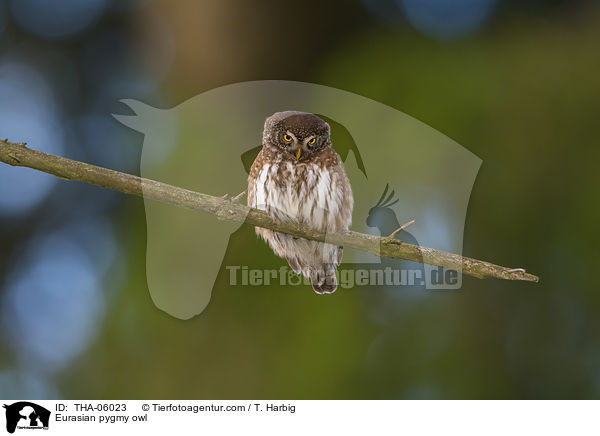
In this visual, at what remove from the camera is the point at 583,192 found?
3.30m

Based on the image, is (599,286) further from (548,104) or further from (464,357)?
(548,104)

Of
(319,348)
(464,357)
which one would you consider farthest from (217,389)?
(464,357)

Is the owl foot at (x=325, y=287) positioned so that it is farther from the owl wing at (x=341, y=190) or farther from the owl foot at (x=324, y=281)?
the owl wing at (x=341, y=190)

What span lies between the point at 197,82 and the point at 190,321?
1517 millimetres

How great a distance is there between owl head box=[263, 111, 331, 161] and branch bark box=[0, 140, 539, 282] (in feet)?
2.07

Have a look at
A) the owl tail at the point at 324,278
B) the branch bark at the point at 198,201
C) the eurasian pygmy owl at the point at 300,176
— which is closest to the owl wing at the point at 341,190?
the eurasian pygmy owl at the point at 300,176

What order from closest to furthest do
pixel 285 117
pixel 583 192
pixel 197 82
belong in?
pixel 285 117 → pixel 583 192 → pixel 197 82

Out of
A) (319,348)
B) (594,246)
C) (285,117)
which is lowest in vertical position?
(319,348)

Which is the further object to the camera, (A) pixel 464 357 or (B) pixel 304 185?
(A) pixel 464 357
